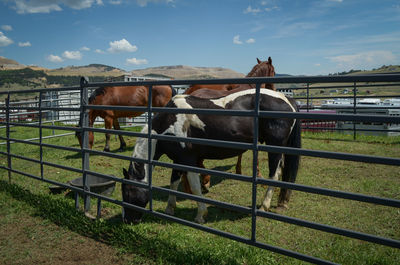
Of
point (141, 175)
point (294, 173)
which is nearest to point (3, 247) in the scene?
point (141, 175)

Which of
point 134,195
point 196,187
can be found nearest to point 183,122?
point 196,187

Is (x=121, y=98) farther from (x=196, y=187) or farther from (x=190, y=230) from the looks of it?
(x=190, y=230)

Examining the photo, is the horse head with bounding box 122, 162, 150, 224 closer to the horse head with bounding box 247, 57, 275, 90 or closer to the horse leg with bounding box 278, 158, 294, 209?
the horse leg with bounding box 278, 158, 294, 209

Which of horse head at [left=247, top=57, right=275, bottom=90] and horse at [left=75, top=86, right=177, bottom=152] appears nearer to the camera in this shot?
horse head at [left=247, top=57, right=275, bottom=90]

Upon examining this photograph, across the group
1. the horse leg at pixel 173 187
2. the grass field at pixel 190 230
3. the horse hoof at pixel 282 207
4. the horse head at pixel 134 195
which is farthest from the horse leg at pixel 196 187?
the horse hoof at pixel 282 207

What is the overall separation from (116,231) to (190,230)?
2.83 ft

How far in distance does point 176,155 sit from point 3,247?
220cm

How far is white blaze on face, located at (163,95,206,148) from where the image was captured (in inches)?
141

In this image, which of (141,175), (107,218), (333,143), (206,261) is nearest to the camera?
(206,261)

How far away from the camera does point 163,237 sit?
307 centimetres

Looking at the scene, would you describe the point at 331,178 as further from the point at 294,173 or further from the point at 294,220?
the point at 294,220

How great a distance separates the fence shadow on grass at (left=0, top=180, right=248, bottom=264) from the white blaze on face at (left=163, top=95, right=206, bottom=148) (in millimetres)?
1177

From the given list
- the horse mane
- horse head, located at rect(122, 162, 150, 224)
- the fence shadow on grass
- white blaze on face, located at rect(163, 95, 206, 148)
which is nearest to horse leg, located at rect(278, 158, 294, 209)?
the fence shadow on grass

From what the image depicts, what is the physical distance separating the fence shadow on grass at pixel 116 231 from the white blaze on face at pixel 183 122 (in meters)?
1.18
